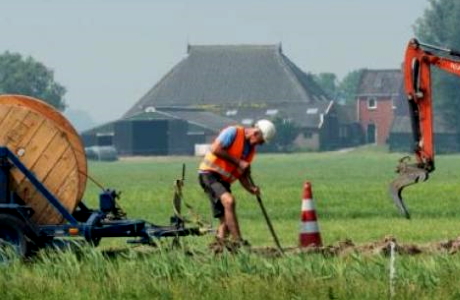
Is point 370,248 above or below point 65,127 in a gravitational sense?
below

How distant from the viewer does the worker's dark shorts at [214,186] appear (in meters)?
19.8

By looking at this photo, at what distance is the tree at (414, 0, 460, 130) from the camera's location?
144m

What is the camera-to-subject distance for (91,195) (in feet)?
139

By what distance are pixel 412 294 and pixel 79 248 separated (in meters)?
4.72

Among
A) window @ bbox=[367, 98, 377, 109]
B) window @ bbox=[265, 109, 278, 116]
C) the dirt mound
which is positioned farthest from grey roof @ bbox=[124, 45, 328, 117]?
the dirt mound

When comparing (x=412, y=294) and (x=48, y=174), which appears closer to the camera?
(x=412, y=294)

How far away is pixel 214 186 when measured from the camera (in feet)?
65.0

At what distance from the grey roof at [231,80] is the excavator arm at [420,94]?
13108 centimetres

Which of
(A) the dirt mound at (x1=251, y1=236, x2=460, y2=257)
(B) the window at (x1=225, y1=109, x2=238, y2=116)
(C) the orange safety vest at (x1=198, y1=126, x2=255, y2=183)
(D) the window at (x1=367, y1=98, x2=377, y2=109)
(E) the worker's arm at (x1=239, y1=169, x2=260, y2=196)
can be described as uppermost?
(C) the orange safety vest at (x1=198, y1=126, x2=255, y2=183)

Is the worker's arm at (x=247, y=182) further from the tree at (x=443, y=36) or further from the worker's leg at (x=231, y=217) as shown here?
the tree at (x=443, y=36)

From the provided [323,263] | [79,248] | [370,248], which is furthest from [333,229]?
[323,263]

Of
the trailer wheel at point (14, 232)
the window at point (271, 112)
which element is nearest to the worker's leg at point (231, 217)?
the trailer wheel at point (14, 232)

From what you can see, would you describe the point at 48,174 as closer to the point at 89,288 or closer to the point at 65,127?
the point at 65,127

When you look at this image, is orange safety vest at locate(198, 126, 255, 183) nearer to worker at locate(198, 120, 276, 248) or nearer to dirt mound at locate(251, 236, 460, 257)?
worker at locate(198, 120, 276, 248)
